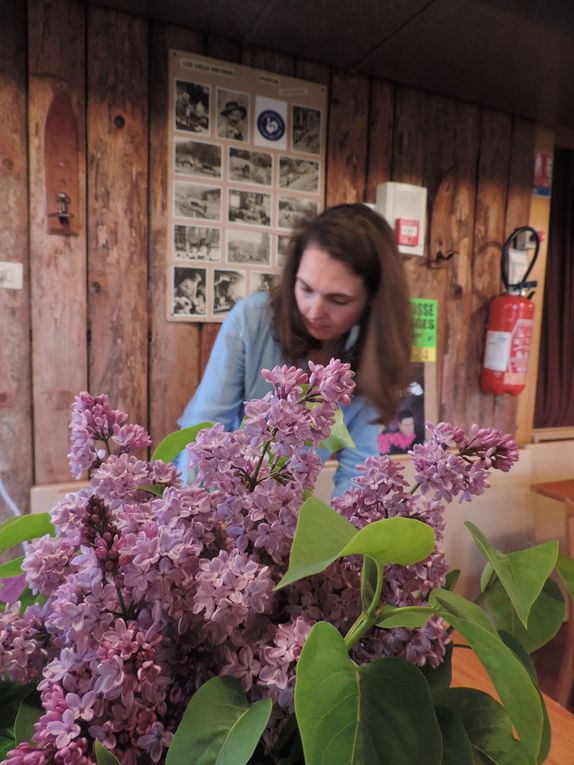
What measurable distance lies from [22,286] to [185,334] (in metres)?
0.49

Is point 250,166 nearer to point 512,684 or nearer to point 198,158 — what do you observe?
point 198,158

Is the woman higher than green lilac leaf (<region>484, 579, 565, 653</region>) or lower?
higher

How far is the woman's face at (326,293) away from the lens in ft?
4.30

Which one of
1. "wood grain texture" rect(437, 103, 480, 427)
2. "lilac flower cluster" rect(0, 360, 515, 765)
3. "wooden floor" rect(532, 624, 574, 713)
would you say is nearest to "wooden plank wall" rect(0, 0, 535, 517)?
"wood grain texture" rect(437, 103, 480, 427)

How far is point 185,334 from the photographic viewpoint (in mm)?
1776

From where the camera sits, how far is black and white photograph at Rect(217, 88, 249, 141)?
1.72 meters

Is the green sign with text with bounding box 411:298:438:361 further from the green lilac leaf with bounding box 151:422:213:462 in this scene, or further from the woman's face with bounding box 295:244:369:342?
the green lilac leaf with bounding box 151:422:213:462

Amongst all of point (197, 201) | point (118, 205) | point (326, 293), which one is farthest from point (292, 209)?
point (326, 293)

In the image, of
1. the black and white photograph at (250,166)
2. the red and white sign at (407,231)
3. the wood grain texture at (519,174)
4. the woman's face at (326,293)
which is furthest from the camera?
the wood grain texture at (519,174)

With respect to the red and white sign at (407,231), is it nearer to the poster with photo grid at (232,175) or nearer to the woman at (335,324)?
the poster with photo grid at (232,175)

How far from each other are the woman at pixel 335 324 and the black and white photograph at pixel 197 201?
44 cm

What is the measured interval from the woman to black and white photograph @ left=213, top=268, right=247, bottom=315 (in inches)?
13.7

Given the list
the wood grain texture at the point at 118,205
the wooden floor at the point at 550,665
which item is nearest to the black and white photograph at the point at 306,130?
the wood grain texture at the point at 118,205

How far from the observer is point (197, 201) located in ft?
5.68
